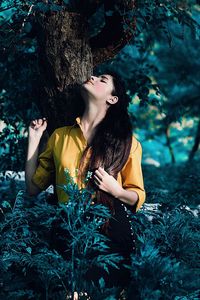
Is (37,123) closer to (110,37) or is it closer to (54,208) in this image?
(54,208)

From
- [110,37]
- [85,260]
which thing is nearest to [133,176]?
[85,260]

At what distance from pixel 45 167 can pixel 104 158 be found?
60 centimetres

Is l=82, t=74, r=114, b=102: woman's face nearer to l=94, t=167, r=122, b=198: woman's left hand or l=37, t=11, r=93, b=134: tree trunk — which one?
l=37, t=11, r=93, b=134: tree trunk

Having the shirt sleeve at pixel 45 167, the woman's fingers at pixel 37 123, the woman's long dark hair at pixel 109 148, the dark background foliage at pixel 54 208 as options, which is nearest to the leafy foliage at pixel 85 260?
the dark background foliage at pixel 54 208

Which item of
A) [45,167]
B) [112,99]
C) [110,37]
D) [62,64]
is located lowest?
[45,167]

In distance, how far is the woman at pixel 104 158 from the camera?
4.76m

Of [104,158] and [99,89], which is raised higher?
[99,89]

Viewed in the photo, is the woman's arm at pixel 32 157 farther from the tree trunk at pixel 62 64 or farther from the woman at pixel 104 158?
the tree trunk at pixel 62 64

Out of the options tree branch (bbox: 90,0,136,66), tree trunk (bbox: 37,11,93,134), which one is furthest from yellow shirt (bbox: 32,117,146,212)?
tree branch (bbox: 90,0,136,66)

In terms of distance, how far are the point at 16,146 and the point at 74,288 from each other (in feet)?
11.8

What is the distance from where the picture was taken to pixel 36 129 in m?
5.30

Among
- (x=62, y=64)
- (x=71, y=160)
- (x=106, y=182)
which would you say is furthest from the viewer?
(x=62, y=64)

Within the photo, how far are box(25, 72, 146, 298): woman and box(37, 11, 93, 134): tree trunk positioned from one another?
37 cm

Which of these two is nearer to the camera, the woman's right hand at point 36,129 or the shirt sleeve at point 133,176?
the shirt sleeve at point 133,176
